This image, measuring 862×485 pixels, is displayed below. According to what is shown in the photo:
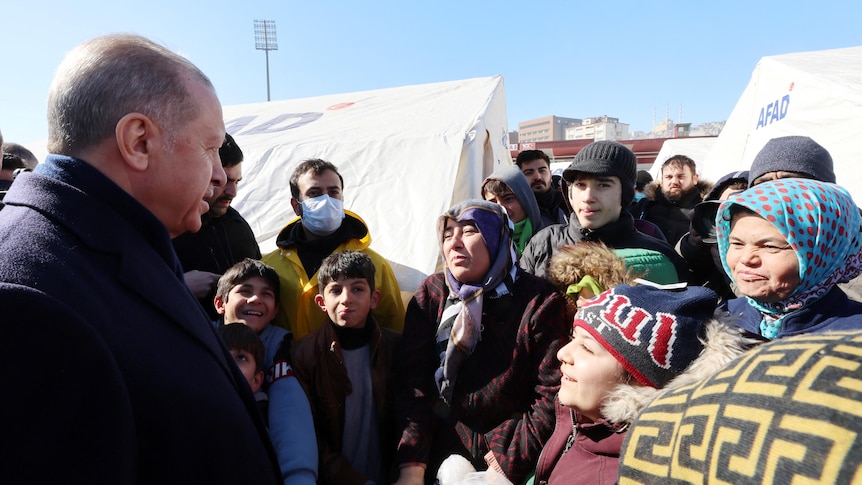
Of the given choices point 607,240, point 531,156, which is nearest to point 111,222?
point 607,240

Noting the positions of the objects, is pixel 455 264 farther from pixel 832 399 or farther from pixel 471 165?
pixel 471 165

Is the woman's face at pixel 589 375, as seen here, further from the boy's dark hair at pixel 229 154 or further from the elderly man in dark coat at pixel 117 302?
the boy's dark hair at pixel 229 154

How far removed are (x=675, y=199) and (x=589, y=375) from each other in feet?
11.1

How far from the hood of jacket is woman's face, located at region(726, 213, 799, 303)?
1906mm

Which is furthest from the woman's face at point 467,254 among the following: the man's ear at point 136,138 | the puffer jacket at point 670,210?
the puffer jacket at point 670,210

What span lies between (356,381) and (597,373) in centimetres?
125

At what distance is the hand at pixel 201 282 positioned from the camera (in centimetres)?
246

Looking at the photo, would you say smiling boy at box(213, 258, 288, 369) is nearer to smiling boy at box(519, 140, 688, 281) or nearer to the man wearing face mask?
the man wearing face mask

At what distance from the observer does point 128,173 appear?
969 mm

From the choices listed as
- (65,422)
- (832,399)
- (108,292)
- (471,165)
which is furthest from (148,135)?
(471,165)

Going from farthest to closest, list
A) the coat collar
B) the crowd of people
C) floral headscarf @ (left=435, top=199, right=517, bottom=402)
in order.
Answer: floral headscarf @ (left=435, top=199, right=517, bottom=402), the coat collar, the crowd of people

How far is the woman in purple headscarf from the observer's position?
189 centimetres

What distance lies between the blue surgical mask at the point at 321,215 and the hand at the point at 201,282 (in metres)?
0.59

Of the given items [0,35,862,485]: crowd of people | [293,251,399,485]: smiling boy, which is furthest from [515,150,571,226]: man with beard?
[293,251,399,485]: smiling boy
